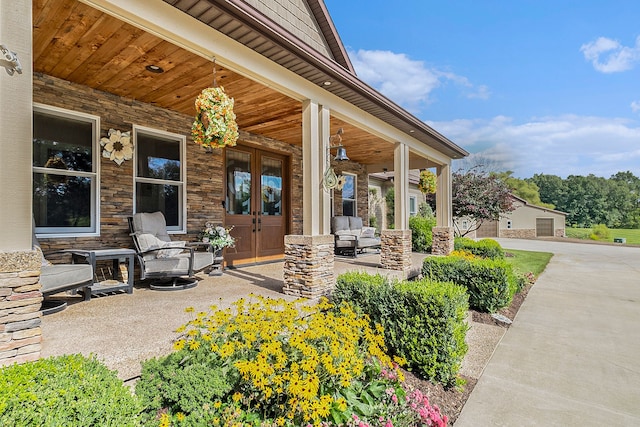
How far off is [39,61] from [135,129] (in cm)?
141

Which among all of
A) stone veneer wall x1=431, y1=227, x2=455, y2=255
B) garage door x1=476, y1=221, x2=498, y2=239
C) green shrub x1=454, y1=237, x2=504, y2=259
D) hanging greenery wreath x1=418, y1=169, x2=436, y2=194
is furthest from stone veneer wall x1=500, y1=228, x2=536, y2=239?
hanging greenery wreath x1=418, y1=169, x2=436, y2=194

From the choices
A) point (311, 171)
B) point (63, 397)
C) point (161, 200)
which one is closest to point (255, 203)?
point (161, 200)

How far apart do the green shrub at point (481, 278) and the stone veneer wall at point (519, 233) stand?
2022cm

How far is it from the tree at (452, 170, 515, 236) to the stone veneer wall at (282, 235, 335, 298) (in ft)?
26.3

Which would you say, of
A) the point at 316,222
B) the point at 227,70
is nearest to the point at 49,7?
the point at 227,70

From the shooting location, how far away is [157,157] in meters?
5.33

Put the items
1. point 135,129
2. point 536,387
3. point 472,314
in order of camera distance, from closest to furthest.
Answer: point 536,387
point 472,314
point 135,129

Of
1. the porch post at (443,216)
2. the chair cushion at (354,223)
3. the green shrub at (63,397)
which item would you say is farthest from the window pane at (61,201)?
the porch post at (443,216)

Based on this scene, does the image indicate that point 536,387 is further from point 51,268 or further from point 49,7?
point 49,7

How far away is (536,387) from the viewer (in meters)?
2.67

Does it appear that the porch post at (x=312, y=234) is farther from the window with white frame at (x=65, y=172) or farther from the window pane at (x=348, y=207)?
the window pane at (x=348, y=207)

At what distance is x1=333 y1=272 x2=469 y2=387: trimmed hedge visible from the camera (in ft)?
9.12

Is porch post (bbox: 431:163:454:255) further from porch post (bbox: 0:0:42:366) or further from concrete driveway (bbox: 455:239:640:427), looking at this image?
porch post (bbox: 0:0:42:366)

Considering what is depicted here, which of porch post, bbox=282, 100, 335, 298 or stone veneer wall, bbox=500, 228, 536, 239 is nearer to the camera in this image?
porch post, bbox=282, 100, 335, 298
